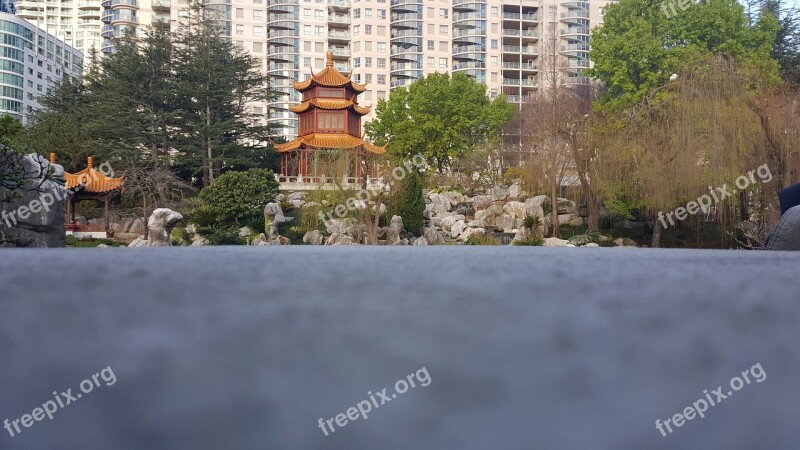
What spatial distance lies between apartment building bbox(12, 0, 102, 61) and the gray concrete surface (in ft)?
260

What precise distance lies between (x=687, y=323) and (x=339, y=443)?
2436mm

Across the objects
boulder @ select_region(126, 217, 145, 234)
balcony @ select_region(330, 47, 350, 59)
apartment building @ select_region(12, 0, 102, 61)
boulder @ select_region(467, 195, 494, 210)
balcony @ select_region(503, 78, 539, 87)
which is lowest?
boulder @ select_region(126, 217, 145, 234)

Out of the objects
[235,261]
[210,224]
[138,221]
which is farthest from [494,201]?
[235,261]

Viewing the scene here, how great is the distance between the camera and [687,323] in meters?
4.00

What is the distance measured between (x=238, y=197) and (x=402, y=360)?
17944 millimetres

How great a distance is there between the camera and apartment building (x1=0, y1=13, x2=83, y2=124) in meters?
57.0

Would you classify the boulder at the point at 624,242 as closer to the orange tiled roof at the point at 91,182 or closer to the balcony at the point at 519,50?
the orange tiled roof at the point at 91,182

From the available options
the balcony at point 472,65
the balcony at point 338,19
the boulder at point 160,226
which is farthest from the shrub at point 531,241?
the balcony at point 338,19

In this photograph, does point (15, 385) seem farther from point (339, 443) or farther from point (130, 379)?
point (339, 443)

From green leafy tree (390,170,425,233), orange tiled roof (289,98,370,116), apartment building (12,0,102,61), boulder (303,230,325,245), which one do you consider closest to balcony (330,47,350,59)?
orange tiled roof (289,98,370,116)

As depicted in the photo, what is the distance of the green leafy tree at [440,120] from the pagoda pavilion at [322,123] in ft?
8.77

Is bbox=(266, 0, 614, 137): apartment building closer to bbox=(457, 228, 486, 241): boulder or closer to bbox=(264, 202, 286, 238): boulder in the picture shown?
bbox=(457, 228, 486, 241): boulder

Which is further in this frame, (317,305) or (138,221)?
(138,221)

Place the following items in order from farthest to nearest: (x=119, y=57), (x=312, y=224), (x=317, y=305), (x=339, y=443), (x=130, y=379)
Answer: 1. (x=119, y=57)
2. (x=312, y=224)
3. (x=317, y=305)
4. (x=130, y=379)
5. (x=339, y=443)
